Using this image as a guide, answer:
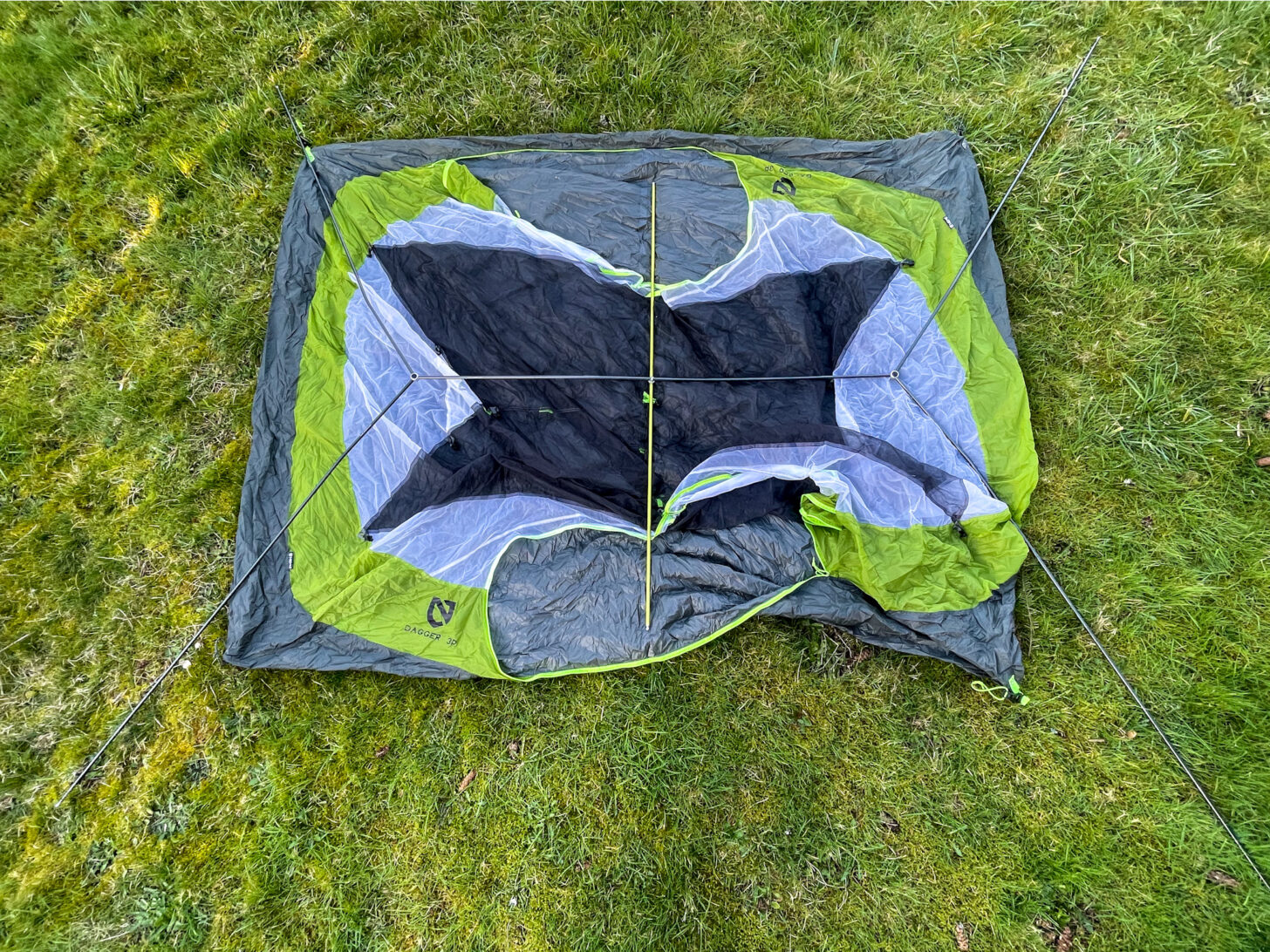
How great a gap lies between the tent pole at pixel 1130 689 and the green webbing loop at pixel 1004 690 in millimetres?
311

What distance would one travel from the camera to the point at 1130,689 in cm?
207

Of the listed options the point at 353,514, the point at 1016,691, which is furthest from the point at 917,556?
the point at 353,514

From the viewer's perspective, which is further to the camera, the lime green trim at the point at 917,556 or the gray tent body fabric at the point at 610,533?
the gray tent body fabric at the point at 610,533

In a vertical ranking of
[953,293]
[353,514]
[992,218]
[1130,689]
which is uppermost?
[992,218]

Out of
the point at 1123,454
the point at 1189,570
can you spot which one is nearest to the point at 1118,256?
the point at 1123,454

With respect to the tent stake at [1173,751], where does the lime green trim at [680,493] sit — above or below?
above

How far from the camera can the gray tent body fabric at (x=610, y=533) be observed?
→ 7.23 feet

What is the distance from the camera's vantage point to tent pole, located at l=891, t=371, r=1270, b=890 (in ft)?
6.72

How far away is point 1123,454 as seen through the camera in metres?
2.42

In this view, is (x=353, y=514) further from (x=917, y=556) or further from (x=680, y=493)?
(x=917, y=556)

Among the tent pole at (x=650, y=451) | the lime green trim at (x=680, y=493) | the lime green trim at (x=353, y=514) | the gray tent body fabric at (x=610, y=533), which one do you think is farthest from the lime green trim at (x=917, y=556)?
the lime green trim at (x=353, y=514)

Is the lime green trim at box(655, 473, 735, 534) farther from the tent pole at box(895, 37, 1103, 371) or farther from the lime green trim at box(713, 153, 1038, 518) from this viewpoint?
the lime green trim at box(713, 153, 1038, 518)

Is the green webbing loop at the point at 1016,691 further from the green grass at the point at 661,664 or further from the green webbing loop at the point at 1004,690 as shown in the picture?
the green grass at the point at 661,664

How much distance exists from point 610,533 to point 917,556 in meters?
1.13
